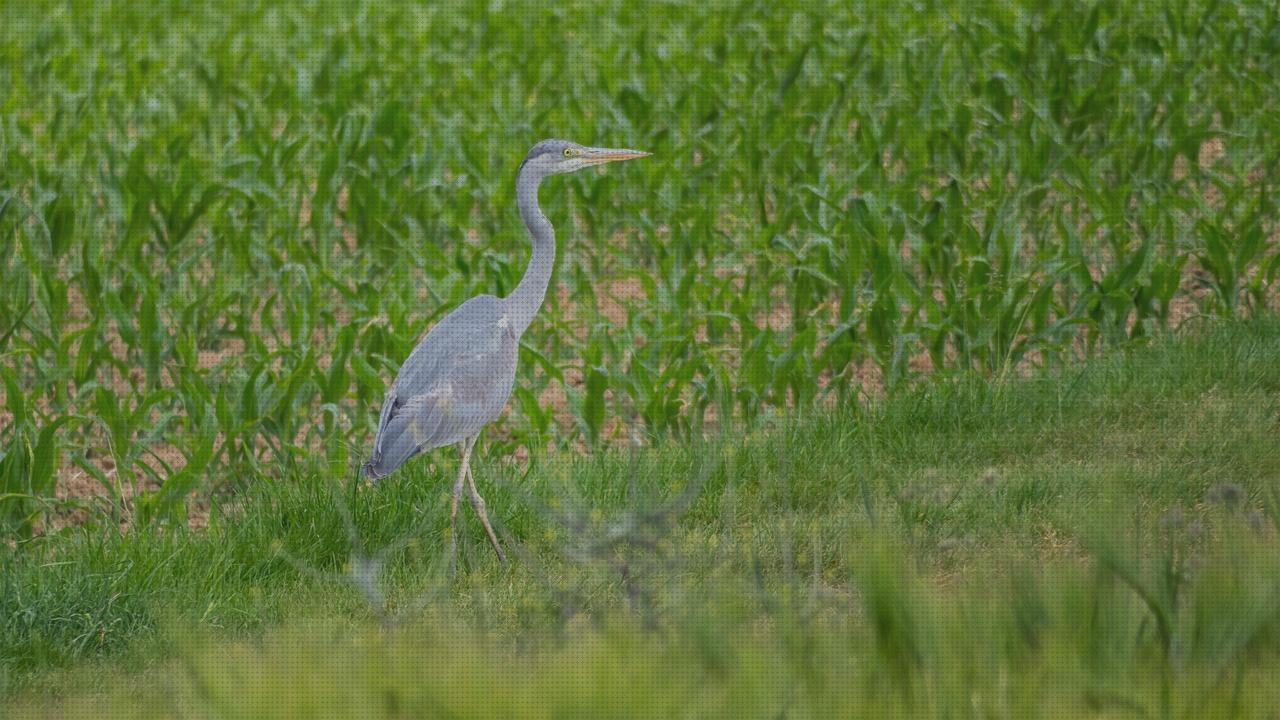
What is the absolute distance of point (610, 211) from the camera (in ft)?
27.5

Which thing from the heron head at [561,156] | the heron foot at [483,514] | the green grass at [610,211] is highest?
the heron head at [561,156]

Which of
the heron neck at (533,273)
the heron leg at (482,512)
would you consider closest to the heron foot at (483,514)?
the heron leg at (482,512)

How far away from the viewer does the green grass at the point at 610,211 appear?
6.45 metres

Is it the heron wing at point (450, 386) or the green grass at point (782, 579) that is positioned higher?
the heron wing at point (450, 386)

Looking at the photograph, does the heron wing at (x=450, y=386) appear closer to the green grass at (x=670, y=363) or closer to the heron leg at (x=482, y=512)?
the heron leg at (x=482, y=512)

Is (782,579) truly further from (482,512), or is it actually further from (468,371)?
(468,371)

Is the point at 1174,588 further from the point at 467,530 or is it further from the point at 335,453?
the point at 335,453

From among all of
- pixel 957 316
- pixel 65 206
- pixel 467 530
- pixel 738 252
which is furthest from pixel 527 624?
pixel 65 206

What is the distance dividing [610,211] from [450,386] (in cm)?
373

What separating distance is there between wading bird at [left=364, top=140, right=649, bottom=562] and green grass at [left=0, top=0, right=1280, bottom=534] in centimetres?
94

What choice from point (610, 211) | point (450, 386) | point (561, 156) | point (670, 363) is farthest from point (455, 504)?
point (610, 211)

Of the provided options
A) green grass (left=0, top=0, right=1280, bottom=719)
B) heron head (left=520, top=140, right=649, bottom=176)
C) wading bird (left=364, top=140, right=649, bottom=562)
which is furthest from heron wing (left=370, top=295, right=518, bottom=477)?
heron head (left=520, top=140, right=649, bottom=176)

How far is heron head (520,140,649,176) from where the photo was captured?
5188mm

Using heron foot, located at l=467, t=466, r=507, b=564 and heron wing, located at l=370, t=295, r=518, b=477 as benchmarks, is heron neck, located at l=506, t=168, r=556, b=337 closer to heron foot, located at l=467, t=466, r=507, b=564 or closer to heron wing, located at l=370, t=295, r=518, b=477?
heron wing, located at l=370, t=295, r=518, b=477
